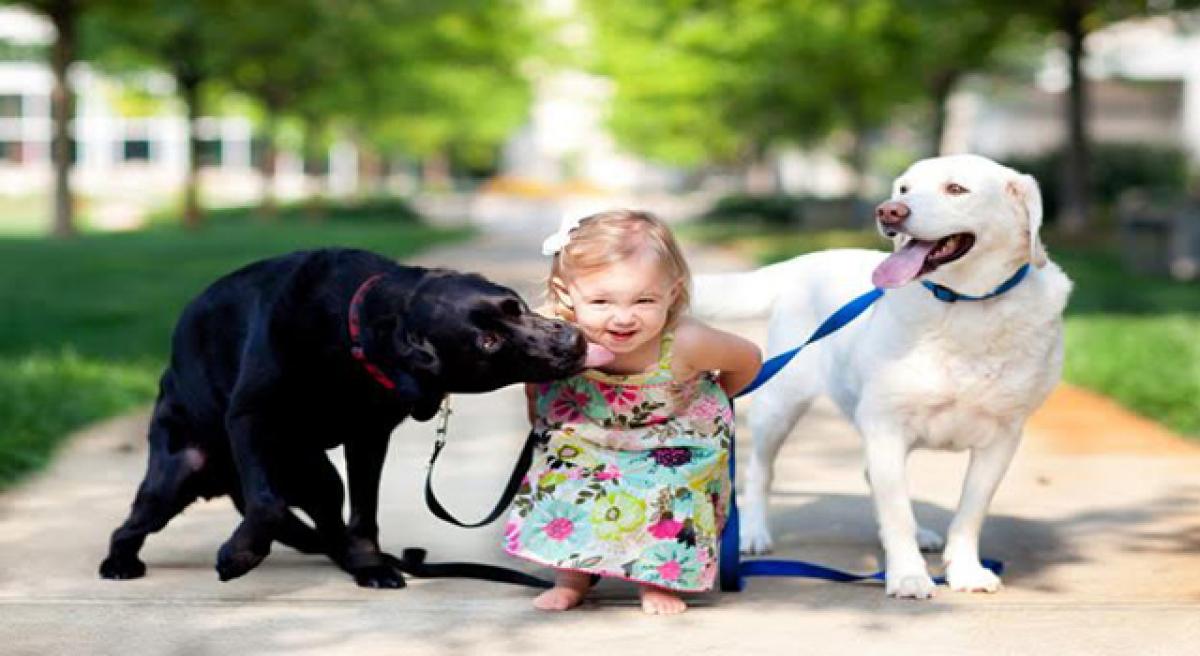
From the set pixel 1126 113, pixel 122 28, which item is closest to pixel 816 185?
pixel 1126 113

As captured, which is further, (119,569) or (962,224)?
(119,569)

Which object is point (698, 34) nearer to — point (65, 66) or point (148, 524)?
point (65, 66)

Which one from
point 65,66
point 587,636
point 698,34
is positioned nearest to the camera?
point 587,636

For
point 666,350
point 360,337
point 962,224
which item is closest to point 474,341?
point 360,337

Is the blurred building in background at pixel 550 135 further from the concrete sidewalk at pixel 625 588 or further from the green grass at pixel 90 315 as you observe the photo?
the concrete sidewalk at pixel 625 588

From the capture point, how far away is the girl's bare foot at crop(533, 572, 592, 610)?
470cm

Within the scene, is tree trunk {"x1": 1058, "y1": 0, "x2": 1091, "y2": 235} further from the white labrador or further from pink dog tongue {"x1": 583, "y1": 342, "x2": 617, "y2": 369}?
pink dog tongue {"x1": 583, "y1": 342, "x2": 617, "y2": 369}

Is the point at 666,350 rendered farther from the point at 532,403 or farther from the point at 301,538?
the point at 301,538

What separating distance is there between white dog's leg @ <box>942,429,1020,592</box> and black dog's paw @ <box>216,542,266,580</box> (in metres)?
2.06

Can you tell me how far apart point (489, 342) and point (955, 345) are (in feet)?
4.88

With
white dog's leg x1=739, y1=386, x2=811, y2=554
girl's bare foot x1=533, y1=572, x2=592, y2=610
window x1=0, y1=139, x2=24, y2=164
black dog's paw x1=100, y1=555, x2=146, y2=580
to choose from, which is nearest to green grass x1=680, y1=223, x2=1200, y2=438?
white dog's leg x1=739, y1=386, x2=811, y2=554

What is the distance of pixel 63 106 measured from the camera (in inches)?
1013

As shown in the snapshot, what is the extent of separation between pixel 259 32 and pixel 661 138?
75.3ft

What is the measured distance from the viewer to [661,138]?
5034 centimetres
